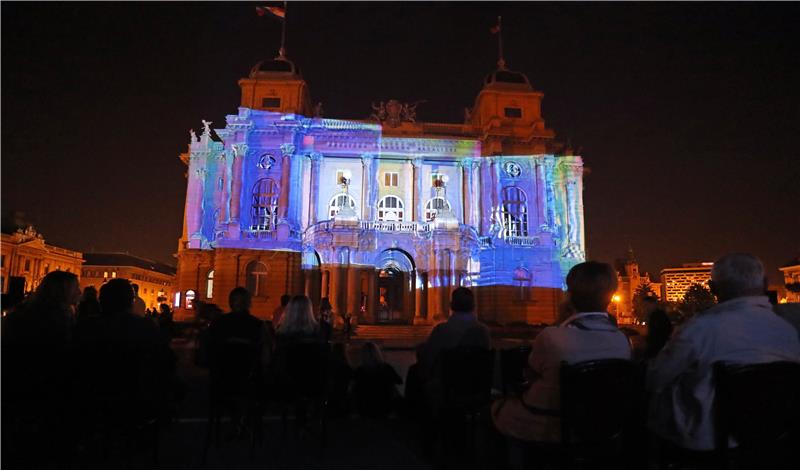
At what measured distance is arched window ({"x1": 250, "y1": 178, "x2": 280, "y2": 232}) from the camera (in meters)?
37.7

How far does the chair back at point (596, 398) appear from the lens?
11.8ft

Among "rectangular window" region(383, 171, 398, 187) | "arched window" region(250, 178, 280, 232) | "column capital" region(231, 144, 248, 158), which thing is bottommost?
"arched window" region(250, 178, 280, 232)

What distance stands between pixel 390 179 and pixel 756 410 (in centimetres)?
3719

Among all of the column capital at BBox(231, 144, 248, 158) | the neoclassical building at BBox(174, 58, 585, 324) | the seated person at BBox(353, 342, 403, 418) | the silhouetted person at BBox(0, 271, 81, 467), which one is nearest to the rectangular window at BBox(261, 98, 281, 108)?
the neoclassical building at BBox(174, 58, 585, 324)

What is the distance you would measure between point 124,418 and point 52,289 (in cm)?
197

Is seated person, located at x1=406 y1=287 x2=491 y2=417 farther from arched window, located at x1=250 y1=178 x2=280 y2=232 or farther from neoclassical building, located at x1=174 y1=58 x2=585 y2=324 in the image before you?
arched window, located at x1=250 y1=178 x2=280 y2=232

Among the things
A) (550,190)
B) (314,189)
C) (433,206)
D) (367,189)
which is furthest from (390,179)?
(550,190)

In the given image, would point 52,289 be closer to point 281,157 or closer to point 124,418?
point 124,418

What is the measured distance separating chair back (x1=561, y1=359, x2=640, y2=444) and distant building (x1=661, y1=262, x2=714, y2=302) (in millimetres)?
152241

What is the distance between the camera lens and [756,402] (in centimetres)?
350

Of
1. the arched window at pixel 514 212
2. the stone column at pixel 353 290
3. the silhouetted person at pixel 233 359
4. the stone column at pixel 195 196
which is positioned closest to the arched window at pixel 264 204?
the stone column at pixel 195 196

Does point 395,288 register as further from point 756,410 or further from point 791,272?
point 791,272

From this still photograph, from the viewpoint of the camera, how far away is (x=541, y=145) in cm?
4059

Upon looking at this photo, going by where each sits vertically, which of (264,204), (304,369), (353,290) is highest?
(264,204)
